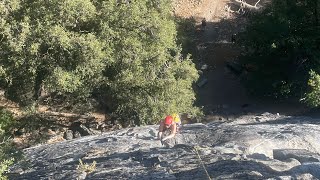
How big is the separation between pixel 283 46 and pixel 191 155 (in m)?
15.3

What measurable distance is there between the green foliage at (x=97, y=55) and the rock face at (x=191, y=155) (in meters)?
3.60

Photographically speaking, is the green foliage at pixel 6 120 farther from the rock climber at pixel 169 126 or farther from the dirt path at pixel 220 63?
the dirt path at pixel 220 63

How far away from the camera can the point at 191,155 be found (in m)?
13.6

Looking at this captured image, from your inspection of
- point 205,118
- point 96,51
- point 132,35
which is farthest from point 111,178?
point 205,118

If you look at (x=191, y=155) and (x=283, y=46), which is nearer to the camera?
(x=191, y=155)

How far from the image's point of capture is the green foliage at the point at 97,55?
1880 centimetres

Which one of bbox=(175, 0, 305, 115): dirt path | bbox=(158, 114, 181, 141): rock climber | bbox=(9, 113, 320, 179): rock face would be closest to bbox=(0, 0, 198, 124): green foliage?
bbox=(9, 113, 320, 179): rock face

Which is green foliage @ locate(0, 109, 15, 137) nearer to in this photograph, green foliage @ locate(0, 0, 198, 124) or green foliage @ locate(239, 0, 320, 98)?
green foliage @ locate(0, 0, 198, 124)

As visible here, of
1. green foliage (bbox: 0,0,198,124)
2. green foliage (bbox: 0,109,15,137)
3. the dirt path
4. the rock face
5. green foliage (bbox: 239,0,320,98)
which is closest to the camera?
the rock face

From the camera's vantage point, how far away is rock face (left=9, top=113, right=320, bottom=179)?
1213 centimetres

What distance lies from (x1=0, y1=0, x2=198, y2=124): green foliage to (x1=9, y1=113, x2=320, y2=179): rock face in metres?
3.60

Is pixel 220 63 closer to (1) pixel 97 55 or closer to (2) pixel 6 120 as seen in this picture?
(1) pixel 97 55

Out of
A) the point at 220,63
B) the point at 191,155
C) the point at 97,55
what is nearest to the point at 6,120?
the point at 97,55

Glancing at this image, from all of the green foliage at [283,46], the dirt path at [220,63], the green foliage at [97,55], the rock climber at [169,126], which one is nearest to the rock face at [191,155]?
the rock climber at [169,126]
